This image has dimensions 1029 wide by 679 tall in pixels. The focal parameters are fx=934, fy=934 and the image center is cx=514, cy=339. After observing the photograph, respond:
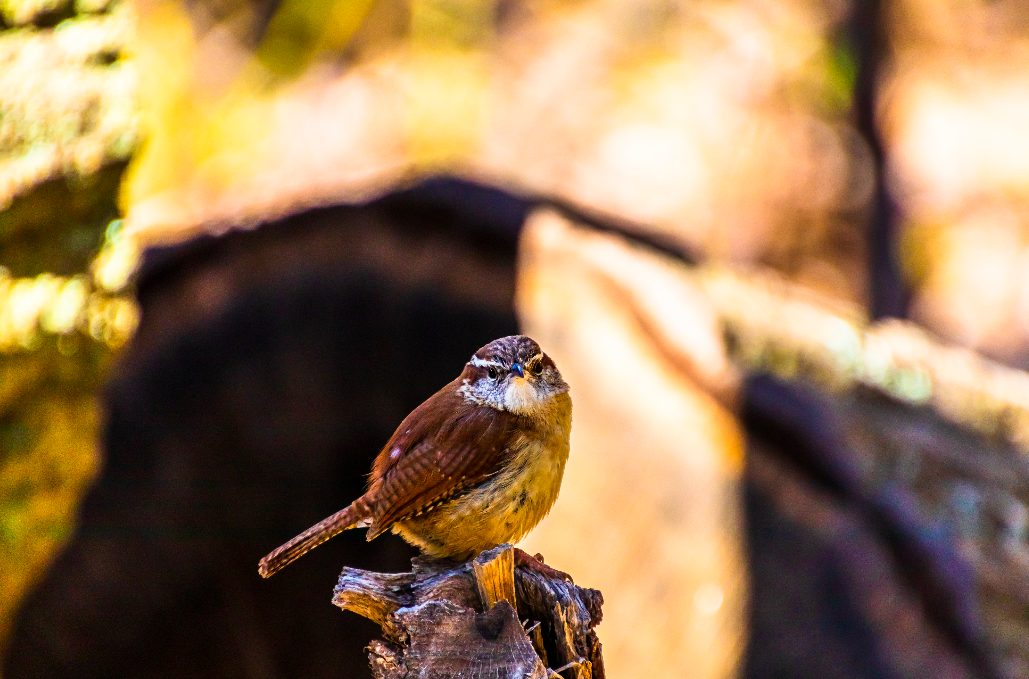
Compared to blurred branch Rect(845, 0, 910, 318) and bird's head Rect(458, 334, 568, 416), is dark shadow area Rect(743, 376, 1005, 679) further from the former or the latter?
blurred branch Rect(845, 0, 910, 318)

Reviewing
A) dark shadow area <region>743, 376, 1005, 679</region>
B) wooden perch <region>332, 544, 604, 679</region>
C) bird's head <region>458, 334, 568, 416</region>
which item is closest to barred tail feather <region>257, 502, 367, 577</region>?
wooden perch <region>332, 544, 604, 679</region>

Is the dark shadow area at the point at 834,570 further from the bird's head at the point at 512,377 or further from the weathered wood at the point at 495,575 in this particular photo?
the weathered wood at the point at 495,575

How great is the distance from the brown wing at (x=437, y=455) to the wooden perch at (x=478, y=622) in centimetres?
23

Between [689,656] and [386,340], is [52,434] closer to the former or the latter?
[386,340]

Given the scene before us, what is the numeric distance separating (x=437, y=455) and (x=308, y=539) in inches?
15.0

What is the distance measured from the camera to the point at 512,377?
8.11 feet

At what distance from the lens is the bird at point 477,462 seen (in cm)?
238

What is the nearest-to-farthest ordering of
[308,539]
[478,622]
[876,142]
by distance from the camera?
[478,622] → [308,539] → [876,142]

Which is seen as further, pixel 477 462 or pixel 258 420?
pixel 258 420

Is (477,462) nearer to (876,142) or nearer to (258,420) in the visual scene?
(258,420)

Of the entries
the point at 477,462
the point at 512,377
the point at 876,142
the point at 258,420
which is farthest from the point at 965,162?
the point at 477,462

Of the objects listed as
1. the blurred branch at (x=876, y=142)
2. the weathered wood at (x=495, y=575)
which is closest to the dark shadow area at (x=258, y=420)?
the weathered wood at (x=495, y=575)

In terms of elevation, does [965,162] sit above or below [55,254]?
below

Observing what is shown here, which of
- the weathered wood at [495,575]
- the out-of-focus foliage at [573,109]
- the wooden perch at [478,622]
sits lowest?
the out-of-focus foliage at [573,109]
